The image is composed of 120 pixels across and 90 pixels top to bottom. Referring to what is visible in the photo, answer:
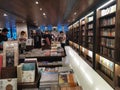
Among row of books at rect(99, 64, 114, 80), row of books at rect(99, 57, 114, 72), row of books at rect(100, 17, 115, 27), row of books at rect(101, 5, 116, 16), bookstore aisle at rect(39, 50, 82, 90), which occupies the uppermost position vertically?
row of books at rect(101, 5, 116, 16)

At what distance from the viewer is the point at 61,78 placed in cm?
195

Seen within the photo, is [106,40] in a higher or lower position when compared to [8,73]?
higher

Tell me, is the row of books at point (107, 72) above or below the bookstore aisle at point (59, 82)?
below

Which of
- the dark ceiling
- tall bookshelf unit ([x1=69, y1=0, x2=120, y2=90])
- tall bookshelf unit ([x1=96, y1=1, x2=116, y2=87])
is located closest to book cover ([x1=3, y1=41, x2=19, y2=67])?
tall bookshelf unit ([x1=69, y1=0, x2=120, y2=90])

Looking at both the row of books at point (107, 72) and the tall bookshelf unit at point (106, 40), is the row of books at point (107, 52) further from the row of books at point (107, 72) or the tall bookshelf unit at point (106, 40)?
the row of books at point (107, 72)

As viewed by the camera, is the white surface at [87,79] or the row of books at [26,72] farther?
the white surface at [87,79]

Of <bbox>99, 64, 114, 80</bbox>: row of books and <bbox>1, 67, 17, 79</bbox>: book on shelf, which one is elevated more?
<bbox>1, 67, 17, 79</bbox>: book on shelf

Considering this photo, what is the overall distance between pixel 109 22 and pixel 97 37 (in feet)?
2.98

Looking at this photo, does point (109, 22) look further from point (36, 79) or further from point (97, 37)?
point (36, 79)

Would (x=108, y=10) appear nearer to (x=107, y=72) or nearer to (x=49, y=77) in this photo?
(x=107, y=72)

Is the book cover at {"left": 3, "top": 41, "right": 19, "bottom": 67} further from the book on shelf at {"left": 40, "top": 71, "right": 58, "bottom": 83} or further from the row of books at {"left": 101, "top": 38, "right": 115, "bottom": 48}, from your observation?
the row of books at {"left": 101, "top": 38, "right": 115, "bottom": 48}

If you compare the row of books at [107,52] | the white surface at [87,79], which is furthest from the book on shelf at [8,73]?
the row of books at [107,52]

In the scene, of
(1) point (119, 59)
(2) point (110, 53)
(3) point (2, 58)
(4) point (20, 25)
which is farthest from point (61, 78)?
(4) point (20, 25)

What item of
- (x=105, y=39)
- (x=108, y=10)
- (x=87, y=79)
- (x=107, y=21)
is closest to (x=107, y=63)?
(x=105, y=39)
